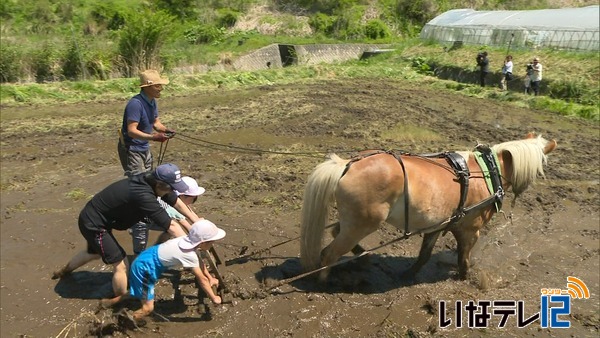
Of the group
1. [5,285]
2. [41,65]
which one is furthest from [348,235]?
[41,65]

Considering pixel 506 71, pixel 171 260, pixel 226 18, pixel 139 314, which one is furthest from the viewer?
pixel 226 18

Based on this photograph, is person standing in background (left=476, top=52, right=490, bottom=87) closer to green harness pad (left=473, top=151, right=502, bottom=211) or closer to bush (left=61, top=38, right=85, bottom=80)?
green harness pad (left=473, top=151, right=502, bottom=211)

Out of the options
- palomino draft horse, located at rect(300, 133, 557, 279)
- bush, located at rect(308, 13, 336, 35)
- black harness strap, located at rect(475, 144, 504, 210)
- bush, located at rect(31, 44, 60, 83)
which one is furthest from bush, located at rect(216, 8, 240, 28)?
palomino draft horse, located at rect(300, 133, 557, 279)

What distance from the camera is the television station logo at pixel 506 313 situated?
4.21 meters

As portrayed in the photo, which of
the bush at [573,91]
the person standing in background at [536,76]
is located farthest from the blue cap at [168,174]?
the person standing in background at [536,76]

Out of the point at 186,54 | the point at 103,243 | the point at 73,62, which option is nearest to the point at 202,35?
the point at 186,54

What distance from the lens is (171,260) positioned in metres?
3.68

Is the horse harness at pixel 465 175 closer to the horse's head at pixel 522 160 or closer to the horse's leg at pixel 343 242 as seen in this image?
the horse's head at pixel 522 160

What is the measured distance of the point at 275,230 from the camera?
19.4ft

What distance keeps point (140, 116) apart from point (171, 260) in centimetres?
167

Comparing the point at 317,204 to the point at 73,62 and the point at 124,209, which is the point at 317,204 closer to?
the point at 124,209

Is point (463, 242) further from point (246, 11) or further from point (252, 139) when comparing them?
point (246, 11)

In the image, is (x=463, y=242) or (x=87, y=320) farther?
(x=463, y=242)

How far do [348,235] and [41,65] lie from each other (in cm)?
1700
